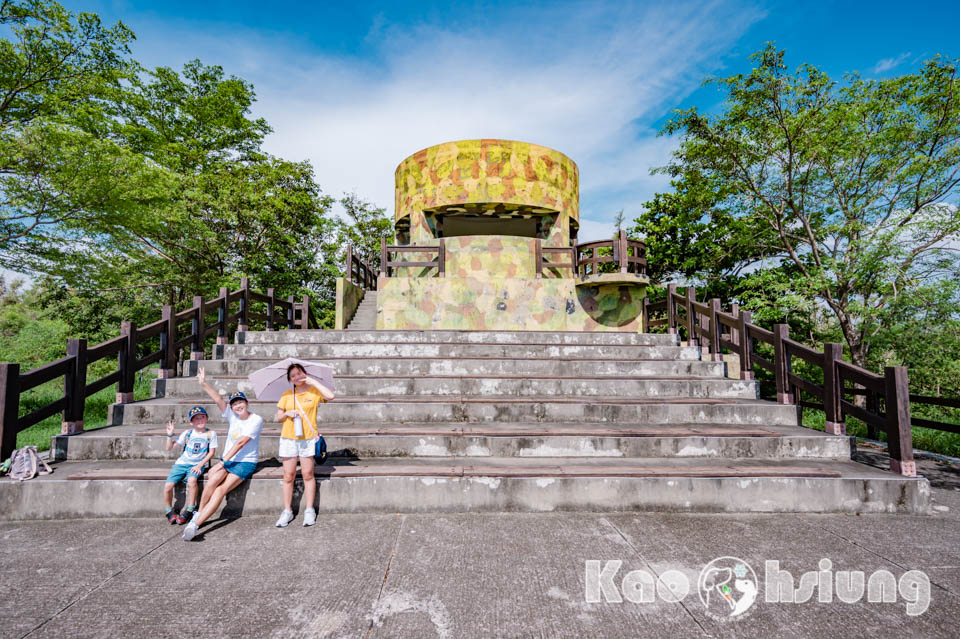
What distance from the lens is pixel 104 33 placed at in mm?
14422

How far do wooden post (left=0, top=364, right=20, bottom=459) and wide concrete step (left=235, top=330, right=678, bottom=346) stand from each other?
158 inches

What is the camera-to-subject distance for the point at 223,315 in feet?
27.7

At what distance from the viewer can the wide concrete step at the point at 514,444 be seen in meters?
4.95

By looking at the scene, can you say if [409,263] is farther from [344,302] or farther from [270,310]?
[270,310]

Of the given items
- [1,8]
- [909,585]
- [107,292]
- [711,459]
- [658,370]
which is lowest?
[909,585]

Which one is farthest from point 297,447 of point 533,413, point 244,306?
point 244,306


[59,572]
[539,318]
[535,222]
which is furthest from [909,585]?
[535,222]

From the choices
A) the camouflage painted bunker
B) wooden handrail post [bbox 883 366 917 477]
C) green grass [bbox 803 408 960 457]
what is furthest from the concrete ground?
the camouflage painted bunker

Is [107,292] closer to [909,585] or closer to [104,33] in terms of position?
[104,33]

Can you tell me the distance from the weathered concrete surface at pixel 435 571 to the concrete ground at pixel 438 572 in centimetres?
1

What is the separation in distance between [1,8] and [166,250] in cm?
873

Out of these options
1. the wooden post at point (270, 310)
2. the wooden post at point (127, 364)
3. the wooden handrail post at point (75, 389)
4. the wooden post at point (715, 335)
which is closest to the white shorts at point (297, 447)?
the wooden handrail post at point (75, 389)

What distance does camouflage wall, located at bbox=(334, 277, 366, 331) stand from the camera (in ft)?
41.4

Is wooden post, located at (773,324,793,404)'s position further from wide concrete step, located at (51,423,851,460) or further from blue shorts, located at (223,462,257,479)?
blue shorts, located at (223,462,257,479)
